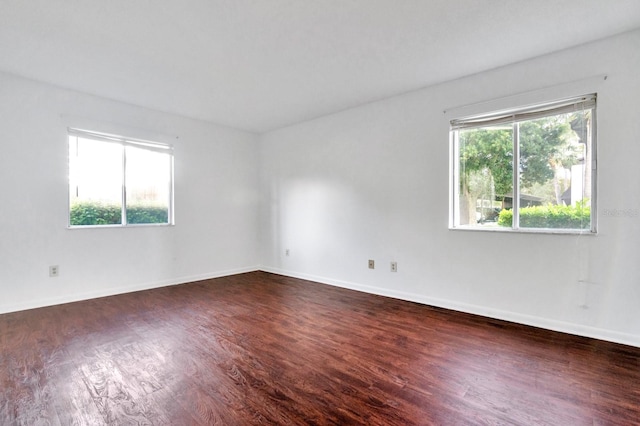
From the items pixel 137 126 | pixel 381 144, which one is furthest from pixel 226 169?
pixel 381 144

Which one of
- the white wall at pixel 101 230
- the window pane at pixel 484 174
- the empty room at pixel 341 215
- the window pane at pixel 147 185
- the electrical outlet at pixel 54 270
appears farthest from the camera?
the window pane at pixel 147 185

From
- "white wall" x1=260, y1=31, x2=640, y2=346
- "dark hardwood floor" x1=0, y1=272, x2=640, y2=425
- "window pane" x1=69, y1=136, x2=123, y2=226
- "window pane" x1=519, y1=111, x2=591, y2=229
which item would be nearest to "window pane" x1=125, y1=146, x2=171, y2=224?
"window pane" x1=69, y1=136, x2=123, y2=226

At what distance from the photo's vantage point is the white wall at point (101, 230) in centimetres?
320

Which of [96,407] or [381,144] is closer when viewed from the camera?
[96,407]

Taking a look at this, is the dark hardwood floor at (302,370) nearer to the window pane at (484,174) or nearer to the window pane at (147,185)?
the window pane at (484,174)

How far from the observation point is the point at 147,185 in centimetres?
428

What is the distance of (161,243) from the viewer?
4.34 metres

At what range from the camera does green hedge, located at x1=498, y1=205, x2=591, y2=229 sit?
2625 millimetres

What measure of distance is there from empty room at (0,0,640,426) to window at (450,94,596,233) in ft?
0.06

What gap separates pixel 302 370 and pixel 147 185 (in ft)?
11.7

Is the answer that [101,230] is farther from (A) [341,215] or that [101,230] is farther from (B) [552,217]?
(B) [552,217]

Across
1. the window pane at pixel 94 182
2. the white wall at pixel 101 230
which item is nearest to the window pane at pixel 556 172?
the white wall at pixel 101 230

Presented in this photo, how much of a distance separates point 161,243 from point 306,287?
2211mm

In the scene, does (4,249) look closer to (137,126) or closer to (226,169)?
(137,126)
